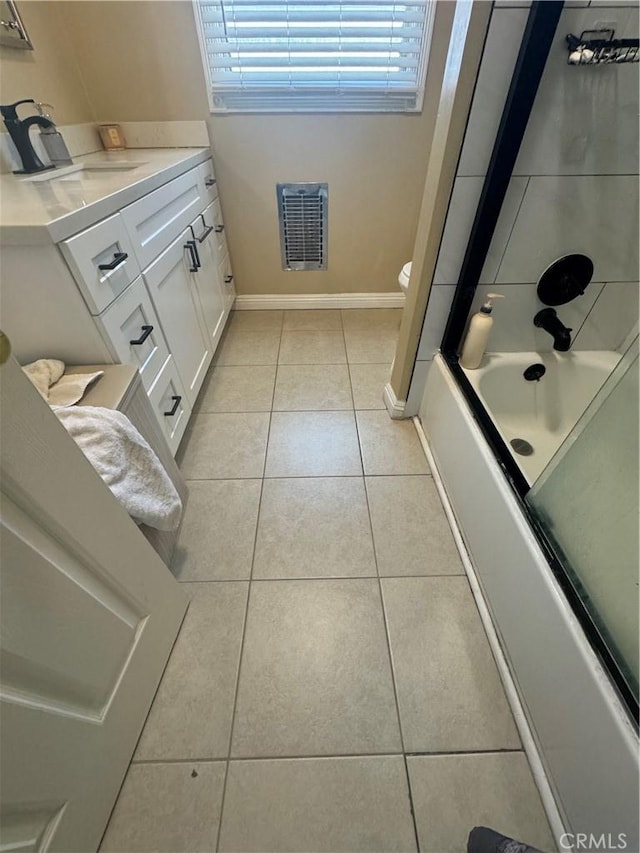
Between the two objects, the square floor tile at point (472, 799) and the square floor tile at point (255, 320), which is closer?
the square floor tile at point (472, 799)

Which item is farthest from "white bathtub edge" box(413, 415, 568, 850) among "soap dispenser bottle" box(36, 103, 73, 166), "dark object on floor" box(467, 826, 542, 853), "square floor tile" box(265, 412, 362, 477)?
"soap dispenser bottle" box(36, 103, 73, 166)

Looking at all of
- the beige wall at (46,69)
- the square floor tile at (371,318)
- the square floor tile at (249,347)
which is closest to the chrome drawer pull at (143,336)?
the square floor tile at (249,347)

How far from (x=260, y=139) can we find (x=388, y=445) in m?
1.82

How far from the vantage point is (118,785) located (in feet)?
2.50

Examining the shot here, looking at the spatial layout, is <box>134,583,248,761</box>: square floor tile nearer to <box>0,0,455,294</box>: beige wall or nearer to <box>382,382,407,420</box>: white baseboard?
<box>382,382,407,420</box>: white baseboard

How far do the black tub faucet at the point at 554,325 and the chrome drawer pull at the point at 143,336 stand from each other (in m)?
1.34

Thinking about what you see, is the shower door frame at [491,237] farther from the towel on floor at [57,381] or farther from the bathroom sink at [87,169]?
the bathroom sink at [87,169]

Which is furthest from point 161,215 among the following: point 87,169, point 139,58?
point 139,58

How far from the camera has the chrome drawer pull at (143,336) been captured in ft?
3.38

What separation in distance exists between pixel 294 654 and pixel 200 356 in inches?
51.2

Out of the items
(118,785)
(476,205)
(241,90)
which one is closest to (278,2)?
(241,90)

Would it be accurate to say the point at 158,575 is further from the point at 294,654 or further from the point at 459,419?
the point at 459,419

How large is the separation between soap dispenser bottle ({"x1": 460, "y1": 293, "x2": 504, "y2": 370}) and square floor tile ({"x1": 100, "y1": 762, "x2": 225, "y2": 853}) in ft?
4.50

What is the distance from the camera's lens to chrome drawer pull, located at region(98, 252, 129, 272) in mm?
884
